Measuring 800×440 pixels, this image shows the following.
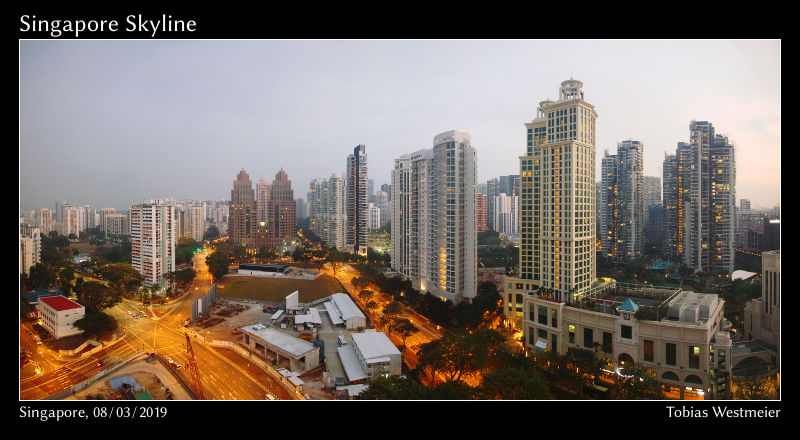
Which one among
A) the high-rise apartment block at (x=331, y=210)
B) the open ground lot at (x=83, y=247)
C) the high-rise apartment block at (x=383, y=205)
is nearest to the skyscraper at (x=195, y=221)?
the open ground lot at (x=83, y=247)

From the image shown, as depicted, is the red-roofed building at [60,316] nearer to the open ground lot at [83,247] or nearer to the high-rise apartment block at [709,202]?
the open ground lot at [83,247]

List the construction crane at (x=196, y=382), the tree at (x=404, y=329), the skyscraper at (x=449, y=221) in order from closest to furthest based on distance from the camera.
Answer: the construction crane at (x=196, y=382), the tree at (x=404, y=329), the skyscraper at (x=449, y=221)

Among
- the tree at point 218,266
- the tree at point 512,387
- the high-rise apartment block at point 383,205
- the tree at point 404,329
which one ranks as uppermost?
the high-rise apartment block at point 383,205

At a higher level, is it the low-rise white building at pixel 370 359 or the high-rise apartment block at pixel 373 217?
the high-rise apartment block at pixel 373 217

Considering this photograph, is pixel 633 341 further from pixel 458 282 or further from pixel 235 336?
pixel 235 336

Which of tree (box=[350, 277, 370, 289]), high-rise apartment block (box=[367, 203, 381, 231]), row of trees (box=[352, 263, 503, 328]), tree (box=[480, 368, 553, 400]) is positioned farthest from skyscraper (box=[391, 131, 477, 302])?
high-rise apartment block (box=[367, 203, 381, 231])

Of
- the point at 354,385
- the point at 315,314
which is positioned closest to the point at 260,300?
the point at 315,314
